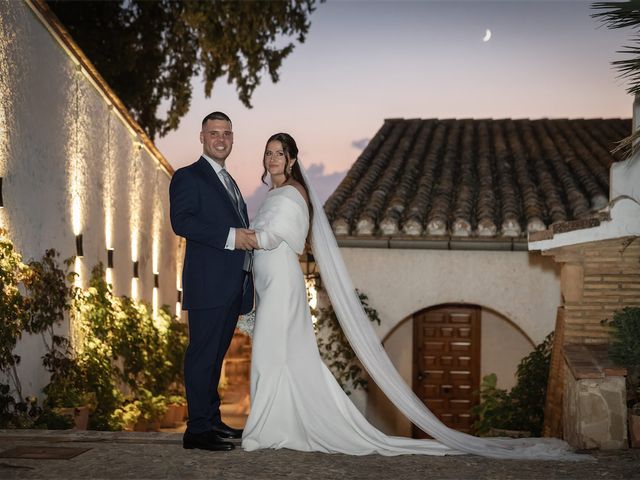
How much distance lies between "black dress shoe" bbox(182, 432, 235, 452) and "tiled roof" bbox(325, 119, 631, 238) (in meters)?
5.13

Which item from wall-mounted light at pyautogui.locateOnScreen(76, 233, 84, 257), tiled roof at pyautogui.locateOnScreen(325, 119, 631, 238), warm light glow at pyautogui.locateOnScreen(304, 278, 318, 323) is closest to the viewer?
wall-mounted light at pyautogui.locateOnScreen(76, 233, 84, 257)

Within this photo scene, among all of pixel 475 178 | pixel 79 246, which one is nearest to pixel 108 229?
pixel 79 246

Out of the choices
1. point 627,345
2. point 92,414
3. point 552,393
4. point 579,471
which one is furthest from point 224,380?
point 579,471

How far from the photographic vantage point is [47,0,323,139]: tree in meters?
15.0

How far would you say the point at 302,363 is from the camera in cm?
547

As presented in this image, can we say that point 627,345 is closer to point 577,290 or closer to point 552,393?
point 577,290

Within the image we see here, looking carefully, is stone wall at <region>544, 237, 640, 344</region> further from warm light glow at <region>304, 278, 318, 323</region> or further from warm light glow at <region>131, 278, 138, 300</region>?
warm light glow at <region>131, 278, 138, 300</region>

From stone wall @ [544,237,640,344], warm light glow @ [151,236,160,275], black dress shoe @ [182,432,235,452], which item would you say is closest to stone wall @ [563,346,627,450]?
stone wall @ [544,237,640,344]

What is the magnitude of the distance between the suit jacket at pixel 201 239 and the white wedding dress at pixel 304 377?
213mm

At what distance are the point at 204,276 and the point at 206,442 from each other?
1057mm

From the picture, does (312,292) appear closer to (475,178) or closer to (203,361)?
(475,178)

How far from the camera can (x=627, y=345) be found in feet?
21.0

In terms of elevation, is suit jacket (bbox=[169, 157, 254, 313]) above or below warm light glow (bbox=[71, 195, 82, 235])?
below

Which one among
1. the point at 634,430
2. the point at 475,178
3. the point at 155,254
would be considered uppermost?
the point at 475,178
